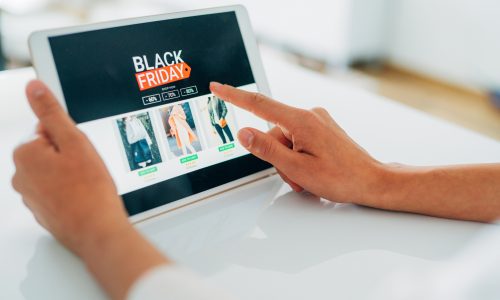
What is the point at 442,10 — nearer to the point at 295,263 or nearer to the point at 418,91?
the point at 418,91

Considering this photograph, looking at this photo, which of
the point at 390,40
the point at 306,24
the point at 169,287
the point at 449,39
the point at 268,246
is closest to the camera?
the point at 169,287

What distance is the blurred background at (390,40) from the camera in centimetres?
269

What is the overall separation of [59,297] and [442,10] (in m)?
3.07

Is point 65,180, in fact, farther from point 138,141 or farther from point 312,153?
point 312,153

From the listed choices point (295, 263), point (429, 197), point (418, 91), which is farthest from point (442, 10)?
point (295, 263)

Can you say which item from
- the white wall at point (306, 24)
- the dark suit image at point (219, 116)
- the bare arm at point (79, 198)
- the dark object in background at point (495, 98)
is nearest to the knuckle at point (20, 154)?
the bare arm at point (79, 198)

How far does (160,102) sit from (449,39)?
111 inches

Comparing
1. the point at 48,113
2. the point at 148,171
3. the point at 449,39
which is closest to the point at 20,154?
the point at 48,113

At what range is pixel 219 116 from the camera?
2.17ft

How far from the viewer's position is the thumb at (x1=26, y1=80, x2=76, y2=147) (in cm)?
49

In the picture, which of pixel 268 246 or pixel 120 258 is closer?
pixel 120 258

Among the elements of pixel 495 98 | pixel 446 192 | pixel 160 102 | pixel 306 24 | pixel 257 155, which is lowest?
pixel 495 98

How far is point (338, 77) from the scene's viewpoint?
3.21 meters

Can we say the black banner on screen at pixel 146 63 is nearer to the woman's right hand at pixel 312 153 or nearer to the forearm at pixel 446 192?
the woman's right hand at pixel 312 153
